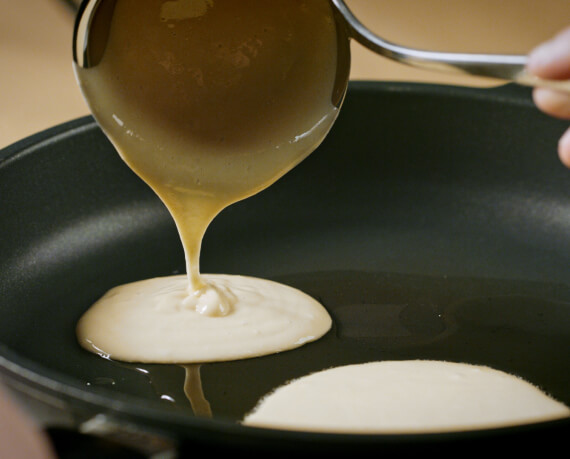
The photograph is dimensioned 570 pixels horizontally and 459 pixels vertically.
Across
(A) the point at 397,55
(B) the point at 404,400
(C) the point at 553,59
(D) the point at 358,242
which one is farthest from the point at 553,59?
(D) the point at 358,242

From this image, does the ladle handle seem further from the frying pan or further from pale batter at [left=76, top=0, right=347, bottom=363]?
the frying pan

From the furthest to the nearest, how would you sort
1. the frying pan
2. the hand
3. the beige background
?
the beige background → the frying pan → the hand

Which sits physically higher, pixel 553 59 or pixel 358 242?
pixel 553 59

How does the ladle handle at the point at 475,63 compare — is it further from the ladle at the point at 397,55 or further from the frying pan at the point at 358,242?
the frying pan at the point at 358,242

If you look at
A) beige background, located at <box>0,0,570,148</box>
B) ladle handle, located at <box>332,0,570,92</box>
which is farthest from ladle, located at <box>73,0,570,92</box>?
beige background, located at <box>0,0,570,148</box>

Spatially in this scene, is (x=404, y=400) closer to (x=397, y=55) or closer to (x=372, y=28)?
(x=397, y=55)

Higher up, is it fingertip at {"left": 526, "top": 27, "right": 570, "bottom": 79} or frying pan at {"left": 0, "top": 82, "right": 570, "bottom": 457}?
fingertip at {"left": 526, "top": 27, "right": 570, "bottom": 79}

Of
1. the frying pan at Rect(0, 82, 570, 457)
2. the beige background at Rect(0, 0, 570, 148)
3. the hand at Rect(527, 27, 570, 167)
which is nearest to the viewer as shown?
the hand at Rect(527, 27, 570, 167)
